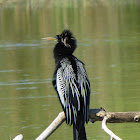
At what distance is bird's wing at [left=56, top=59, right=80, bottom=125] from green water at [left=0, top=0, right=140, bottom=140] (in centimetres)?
252

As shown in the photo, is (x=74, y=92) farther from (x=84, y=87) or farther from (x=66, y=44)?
(x=66, y=44)

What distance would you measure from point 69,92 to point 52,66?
850 centimetres

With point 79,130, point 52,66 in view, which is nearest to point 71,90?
point 79,130

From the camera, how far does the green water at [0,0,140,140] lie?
832 cm

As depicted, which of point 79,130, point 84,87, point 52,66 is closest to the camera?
point 79,130

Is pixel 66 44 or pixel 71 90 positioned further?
pixel 66 44

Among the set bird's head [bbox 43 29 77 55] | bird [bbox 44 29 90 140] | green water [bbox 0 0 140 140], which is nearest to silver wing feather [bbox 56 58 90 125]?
bird [bbox 44 29 90 140]

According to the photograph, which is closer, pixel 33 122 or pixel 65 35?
pixel 65 35

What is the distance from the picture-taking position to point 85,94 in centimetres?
495

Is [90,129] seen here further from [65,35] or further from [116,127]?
[65,35]

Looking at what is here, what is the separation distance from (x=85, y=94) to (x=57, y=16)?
890 inches

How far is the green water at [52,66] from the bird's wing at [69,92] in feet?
8.25

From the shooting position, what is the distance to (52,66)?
1341 centimetres

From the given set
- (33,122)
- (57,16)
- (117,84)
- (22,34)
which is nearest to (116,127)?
(33,122)
